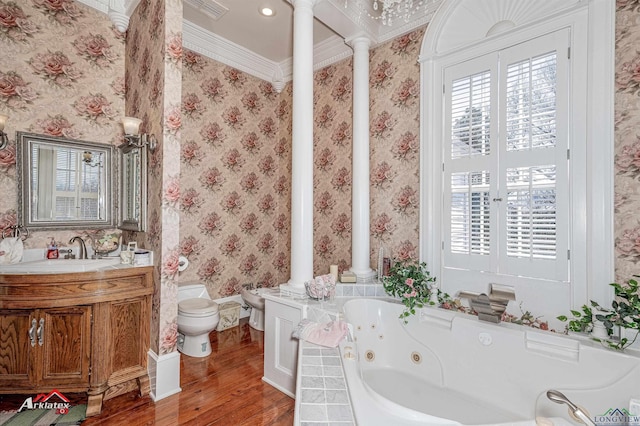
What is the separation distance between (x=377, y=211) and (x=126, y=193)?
219 cm

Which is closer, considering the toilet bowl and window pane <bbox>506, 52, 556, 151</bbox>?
window pane <bbox>506, 52, 556, 151</bbox>

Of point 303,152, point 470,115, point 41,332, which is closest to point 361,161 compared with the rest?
point 303,152

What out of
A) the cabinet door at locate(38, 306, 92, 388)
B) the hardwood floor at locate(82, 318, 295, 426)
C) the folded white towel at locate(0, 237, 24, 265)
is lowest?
the hardwood floor at locate(82, 318, 295, 426)

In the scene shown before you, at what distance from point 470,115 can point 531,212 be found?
0.85 metres

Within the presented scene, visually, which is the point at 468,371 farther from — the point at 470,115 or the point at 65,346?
the point at 65,346

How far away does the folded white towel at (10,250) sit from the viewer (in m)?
2.10

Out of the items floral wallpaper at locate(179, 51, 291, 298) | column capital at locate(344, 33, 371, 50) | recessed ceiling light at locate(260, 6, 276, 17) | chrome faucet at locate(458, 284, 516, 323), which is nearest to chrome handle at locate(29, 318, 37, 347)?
floral wallpaper at locate(179, 51, 291, 298)

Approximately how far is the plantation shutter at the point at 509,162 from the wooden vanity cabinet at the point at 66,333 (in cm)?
246

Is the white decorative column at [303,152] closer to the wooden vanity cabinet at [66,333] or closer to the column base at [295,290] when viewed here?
the column base at [295,290]

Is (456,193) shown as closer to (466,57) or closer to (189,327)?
(466,57)

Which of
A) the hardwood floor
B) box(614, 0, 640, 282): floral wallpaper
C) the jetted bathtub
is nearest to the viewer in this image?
the jetted bathtub

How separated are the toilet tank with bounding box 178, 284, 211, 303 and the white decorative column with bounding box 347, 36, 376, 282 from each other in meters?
1.53

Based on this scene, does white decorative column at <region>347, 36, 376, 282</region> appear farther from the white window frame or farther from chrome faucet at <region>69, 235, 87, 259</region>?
chrome faucet at <region>69, 235, 87, 259</region>

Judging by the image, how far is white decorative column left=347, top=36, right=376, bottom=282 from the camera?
113 inches
